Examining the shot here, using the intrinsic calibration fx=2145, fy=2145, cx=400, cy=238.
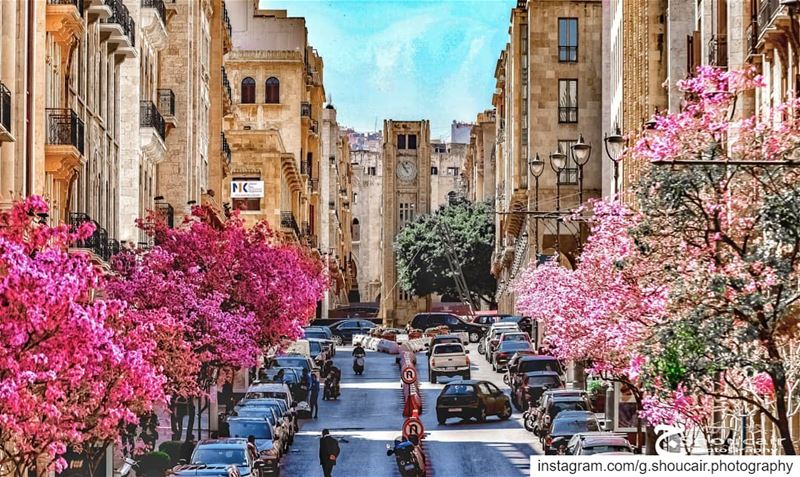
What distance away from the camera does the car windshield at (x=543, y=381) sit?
63281 mm

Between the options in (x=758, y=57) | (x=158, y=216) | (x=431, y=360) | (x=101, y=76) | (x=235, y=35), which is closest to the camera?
(x=758, y=57)

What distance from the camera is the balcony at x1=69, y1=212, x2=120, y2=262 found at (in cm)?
5044

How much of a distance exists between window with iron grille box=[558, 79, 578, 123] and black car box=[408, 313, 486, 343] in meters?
11.2

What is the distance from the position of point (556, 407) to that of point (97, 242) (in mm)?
12199

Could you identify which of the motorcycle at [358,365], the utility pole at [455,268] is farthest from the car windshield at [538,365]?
the utility pole at [455,268]

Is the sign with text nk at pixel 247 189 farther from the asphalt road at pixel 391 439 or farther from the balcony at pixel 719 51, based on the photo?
the balcony at pixel 719 51

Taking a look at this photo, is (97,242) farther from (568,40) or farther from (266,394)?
(568,40)

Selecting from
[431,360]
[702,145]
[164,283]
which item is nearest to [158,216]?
[164,283]

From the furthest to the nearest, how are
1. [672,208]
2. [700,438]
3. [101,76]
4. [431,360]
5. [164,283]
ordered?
[431,360]
[101,76]
[164,283]
[700,438]
[672,208]

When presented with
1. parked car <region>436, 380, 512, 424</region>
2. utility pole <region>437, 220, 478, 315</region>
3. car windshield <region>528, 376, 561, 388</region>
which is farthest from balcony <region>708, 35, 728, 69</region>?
utility pole <region>437, 220, 478, 315</region>

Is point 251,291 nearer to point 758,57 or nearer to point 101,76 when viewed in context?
point 101,76

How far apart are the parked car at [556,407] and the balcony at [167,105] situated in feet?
73.5

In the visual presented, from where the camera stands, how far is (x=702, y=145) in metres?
29.0

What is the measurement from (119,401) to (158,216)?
28.9m
